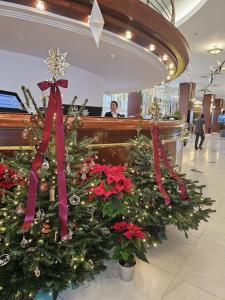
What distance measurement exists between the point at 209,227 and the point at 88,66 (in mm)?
4399

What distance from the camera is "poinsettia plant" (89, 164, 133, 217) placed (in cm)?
171

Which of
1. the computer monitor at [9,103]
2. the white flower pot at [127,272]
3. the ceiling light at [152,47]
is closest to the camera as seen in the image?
the white flower pot at [127,272]

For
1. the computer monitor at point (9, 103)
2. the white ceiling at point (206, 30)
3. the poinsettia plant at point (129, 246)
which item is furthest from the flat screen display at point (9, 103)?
the white ceiling at point (206, 30)

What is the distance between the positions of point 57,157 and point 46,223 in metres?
0.47

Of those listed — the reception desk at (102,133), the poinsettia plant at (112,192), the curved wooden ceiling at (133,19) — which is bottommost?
the poinsettia plant at (112,192)

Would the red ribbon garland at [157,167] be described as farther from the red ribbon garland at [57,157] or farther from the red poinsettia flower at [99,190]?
the red ribbon garland at [57,157]

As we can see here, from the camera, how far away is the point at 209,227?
9.05 ft

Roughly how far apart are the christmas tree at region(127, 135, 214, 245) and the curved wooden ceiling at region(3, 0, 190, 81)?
1.94m

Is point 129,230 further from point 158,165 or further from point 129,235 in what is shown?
point 158,165

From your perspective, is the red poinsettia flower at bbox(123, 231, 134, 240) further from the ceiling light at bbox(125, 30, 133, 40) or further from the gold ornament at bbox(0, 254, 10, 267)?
the ceiling light at bbox(125, 30, 133, 40)

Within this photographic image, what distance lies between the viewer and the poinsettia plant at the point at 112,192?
1.71m

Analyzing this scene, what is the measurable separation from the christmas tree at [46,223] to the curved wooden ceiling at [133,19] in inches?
70.4

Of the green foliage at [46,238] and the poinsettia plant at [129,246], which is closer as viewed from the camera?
the green foliage at [46,238]

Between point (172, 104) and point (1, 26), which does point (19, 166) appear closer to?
point (1, 26)
